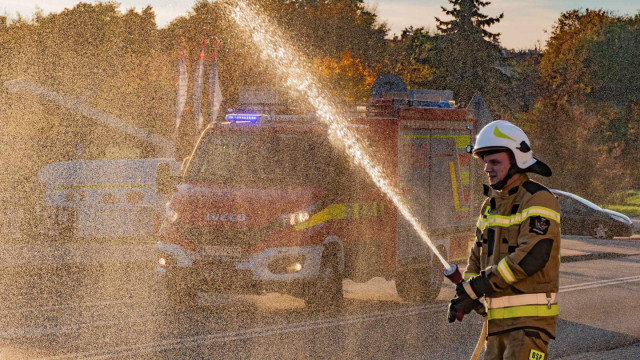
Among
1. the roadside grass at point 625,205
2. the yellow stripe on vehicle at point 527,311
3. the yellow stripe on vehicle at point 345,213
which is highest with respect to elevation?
the yellow stripe on vehicle at point 527,311

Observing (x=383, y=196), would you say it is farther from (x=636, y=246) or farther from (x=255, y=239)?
(x=636, y=246)

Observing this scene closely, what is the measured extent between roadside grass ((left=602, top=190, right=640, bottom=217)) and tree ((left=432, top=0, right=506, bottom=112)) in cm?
1479

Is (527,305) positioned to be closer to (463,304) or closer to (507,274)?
(507,274)

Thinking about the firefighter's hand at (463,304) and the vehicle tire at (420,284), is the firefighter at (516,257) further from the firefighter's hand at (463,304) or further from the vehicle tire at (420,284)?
the vehicle tire at (420,284)

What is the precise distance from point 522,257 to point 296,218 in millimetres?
6990

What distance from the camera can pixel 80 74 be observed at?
213 feet

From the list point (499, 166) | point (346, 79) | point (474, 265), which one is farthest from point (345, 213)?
point (346, 79)

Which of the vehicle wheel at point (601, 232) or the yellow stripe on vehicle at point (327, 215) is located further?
the vehicle wheel at point (601, 232)

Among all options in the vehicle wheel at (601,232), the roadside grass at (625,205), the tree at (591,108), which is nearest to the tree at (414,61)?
the tree at (591,108)

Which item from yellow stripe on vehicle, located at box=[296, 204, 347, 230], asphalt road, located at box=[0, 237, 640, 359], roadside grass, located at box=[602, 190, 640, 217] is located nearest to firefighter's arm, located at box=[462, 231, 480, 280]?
asphalt road, located at box=[0, 237, 640, 359]

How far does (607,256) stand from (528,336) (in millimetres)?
19287

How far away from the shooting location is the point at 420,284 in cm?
1438

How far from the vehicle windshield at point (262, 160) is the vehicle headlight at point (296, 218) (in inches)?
18.7

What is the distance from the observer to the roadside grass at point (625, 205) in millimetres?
44062
